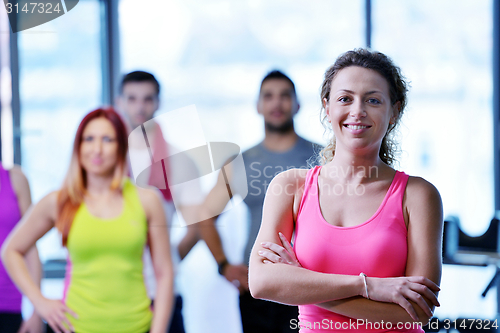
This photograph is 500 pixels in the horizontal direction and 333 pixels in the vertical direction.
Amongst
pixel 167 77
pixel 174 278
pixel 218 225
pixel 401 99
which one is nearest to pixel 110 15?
pixel 167 77

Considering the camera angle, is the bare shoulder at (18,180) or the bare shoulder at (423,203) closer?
the bare shoulder at (423,203)

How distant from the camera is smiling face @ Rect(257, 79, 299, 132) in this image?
82.7 inches

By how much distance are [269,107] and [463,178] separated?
159 centimetres

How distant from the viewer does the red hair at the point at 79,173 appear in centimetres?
188

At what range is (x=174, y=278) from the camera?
198 centimetres

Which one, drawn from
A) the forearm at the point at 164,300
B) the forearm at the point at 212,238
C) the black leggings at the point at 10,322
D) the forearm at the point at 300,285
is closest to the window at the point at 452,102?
the forearm at the point at 212,238

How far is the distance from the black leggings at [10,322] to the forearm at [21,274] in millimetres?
138

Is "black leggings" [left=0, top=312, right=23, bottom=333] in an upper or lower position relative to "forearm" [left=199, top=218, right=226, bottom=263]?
lower

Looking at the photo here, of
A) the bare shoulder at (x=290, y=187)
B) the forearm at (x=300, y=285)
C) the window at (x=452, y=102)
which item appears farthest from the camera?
the window at (x=452, y=102)

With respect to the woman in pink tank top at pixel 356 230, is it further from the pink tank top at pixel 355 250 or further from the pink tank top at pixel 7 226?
the pink tank top at pixel 7 226

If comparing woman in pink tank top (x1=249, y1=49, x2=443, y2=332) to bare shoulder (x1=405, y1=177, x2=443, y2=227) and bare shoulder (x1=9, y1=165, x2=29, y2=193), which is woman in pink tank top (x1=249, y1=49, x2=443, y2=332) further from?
bare shoulder (x1=9, y1=165, x2=29, y2=193)

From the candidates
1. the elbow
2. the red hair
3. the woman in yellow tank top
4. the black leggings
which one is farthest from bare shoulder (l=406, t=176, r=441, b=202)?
the black leggings

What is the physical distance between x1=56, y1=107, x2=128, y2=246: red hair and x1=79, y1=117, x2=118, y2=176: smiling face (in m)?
0.02

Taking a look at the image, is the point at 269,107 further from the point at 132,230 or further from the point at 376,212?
the point at 376,212
